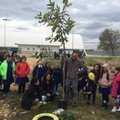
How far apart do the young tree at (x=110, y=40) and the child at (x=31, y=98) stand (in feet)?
277

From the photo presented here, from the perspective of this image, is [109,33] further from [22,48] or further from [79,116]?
[79,116]

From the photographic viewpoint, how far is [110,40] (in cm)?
9288

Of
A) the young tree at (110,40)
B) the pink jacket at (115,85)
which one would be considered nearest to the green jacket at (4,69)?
the pink jacket at (115,85)

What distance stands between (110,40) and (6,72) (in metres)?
83.2

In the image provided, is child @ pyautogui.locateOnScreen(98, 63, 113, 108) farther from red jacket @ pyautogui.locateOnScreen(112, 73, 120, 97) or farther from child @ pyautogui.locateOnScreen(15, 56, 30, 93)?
child @ pyautogui.locateOnScreen(15, 56, 30, 93)

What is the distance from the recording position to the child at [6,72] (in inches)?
464

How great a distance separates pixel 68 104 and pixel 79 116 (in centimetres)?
124

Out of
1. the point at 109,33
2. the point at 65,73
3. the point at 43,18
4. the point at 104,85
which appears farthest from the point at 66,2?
the point at 109,33

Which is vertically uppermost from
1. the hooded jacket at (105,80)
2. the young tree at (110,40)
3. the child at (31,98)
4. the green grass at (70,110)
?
the young tree at (110,40)

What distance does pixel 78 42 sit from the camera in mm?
97875

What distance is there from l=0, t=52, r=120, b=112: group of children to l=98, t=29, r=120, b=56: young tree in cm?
8235

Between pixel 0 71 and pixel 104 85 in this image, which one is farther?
pixel 0 71

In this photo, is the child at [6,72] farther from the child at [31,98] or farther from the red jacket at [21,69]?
Result: the child at [31,98]

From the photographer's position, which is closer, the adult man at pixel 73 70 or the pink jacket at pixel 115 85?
the pink jacket at pixel 115 85
